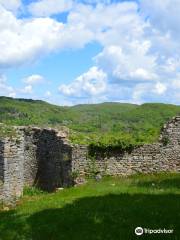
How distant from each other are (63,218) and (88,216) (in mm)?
1005

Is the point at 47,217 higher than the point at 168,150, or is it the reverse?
the point at 168,150

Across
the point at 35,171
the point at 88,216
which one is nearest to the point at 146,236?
the point at 88,216

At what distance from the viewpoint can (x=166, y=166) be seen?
38.3 meters

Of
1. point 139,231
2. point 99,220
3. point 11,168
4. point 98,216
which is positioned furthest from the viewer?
point 11,168

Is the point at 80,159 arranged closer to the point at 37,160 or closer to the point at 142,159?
the point at 142,159

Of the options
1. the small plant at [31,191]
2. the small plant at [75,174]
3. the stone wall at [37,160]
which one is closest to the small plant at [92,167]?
the small plant at [75,174]

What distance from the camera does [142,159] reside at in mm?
38094

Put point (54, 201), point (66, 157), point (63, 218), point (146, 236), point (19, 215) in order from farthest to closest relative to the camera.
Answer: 1. point (66, 157)
2. point (54, 201)
3. point (19, 215)
4. point (63, 218)
5. point (146, 236)

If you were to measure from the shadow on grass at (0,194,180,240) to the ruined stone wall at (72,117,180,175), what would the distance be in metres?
12.2

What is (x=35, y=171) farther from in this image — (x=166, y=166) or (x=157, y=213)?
(x=157, y=213)

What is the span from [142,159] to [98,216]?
17079 millimetres

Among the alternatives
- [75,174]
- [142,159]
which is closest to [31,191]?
[75,174]

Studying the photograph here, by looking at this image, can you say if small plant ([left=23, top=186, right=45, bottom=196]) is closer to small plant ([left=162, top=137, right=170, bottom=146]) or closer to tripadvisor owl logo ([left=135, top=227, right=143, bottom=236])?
small plant ([left=162, top=137, right=170, bottom=146])

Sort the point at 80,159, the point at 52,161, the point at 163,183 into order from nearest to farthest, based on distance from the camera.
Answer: the point at 163,183 → the point at 80,159 → the point at 52,161
